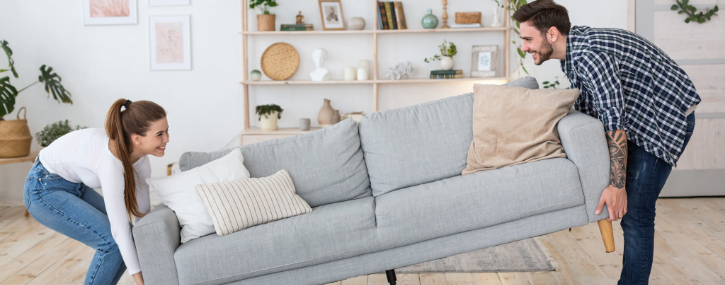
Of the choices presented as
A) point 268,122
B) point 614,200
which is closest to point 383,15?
point 268,122

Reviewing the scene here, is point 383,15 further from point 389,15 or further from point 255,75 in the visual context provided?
point 255,75

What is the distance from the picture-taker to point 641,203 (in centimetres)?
195

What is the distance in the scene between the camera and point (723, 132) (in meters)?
3.90

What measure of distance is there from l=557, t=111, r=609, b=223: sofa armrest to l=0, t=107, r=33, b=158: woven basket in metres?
3.90

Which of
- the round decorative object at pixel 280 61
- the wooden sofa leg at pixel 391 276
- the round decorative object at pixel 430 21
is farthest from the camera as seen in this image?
the round decorative object at pixel 280 61

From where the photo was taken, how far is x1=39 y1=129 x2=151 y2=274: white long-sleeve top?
6.03ft

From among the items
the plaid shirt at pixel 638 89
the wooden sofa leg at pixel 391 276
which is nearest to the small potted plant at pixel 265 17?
the wooden sofa leg at pixel 391 276

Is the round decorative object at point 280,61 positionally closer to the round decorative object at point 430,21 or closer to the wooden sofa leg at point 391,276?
the round decorative object at point 430,21

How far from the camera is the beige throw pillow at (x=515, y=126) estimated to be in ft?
7.12

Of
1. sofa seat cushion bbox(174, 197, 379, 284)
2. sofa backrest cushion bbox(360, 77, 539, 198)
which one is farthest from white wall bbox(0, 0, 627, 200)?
sofa seat cushion bbox(174, 197, 379, 284)

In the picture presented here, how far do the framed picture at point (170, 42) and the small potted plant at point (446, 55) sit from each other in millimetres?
2036

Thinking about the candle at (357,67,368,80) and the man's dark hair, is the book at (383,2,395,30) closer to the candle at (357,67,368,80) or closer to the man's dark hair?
the candle at (357,67,368,80)

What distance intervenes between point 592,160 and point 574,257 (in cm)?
95

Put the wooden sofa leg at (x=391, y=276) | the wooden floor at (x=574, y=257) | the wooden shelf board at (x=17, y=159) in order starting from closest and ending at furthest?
the wooden sofa leg at (x=391, y=276), the wooden floor at (x=574, y=257), the wooden shelf board at (x=17, y=159)
